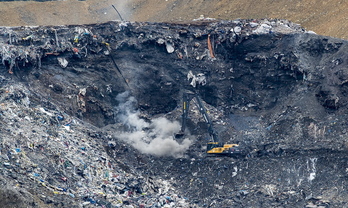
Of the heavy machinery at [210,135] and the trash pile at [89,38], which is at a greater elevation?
the trash pile at [89,38]

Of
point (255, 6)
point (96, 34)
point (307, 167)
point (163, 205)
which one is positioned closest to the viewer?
point (163, 205)

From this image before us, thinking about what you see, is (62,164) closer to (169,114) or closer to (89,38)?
(169,114)

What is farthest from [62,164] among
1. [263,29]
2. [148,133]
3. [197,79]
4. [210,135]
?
[263,29]

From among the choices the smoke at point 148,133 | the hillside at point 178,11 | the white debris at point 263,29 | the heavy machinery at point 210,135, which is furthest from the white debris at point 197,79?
the hillside at point 178,11

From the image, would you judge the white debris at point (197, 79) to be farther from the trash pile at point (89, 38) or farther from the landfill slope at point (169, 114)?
the trash pile at point (89, 38)

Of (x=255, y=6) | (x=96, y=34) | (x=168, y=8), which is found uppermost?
(x=168, y=8)

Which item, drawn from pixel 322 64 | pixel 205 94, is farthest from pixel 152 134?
pixel 322 64

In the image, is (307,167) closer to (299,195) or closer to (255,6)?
(299,195)
